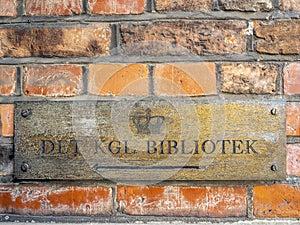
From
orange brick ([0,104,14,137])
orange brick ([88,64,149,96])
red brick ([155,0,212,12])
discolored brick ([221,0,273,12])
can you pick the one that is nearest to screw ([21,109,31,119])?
orange brick ([0,104,14,137])

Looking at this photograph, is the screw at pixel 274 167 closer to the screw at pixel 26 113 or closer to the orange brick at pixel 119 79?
the orange brick at pixel 119 79

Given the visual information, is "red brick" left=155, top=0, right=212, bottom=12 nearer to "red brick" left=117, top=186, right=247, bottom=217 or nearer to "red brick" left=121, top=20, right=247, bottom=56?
"red brick" left=121, top=20, right=247, bottom=56

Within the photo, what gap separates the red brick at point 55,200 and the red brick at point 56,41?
0.28 meters

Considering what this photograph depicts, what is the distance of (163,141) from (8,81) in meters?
0.35

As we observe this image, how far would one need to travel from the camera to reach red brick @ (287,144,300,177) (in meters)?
0.93

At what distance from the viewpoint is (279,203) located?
0.92 m

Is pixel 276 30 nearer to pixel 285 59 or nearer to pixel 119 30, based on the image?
pixel 285 59

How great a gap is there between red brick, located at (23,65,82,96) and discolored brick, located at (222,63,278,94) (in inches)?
12.1

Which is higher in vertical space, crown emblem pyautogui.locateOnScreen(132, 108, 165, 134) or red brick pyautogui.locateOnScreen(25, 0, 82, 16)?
red brick pyautogui.locateOnScreen(25, 0, 82, 16)

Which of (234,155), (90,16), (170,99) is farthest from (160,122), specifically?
(90,16)

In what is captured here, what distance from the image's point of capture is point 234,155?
92 cm

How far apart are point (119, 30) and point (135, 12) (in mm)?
50


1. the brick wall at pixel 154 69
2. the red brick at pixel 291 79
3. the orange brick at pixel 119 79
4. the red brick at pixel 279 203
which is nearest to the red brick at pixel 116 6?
the brick wall at pixel 154 69

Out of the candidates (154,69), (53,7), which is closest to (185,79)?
(154,69)
